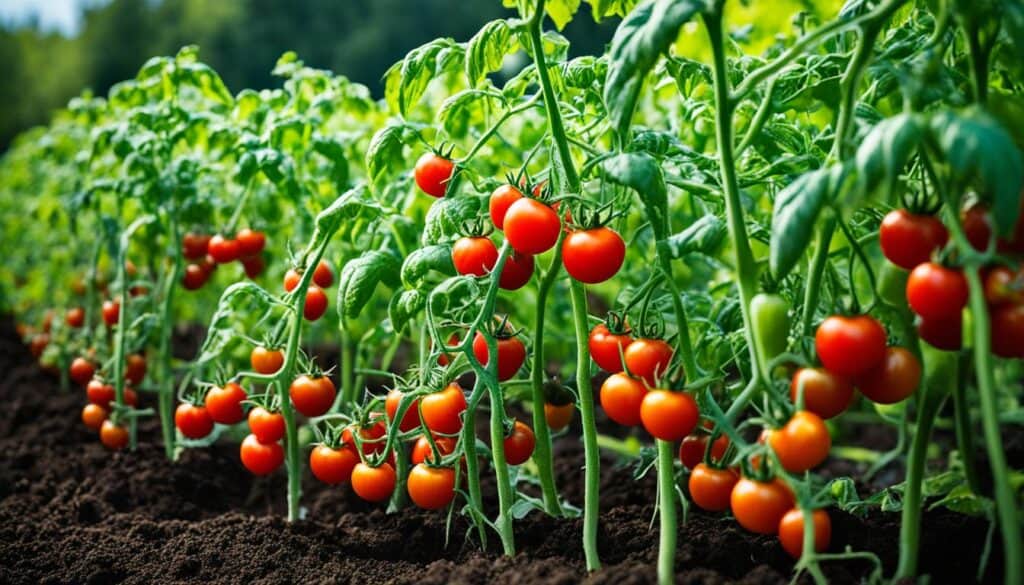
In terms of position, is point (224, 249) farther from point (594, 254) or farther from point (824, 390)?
point (824, 390)

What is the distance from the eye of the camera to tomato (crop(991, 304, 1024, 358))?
1.48 metres

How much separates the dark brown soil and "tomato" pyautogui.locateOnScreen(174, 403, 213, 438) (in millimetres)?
267

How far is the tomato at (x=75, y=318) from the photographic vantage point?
449cm

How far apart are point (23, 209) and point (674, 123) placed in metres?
5.70

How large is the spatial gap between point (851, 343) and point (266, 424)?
1.54m

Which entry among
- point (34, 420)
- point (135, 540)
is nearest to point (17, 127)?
point (34, 420)

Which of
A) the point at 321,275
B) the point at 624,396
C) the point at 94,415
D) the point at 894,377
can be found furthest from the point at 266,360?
the point at 894,377

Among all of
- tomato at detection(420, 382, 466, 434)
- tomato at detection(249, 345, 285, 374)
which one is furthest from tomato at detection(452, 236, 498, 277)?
tomato at detection(249, 345, 285, 374)

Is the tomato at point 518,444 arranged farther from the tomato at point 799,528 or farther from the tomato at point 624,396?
the tomato at point 799,528

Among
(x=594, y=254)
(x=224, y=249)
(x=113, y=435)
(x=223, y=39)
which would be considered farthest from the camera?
(x=223, y=39)

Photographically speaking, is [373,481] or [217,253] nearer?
[373,481]

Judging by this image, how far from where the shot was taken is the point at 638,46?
157 cm

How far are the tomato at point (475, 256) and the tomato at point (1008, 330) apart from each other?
94 cm

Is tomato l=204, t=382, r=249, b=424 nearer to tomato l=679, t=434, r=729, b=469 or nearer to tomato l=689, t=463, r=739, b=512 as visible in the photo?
tomato l=679, t=434, r=729, b=469
